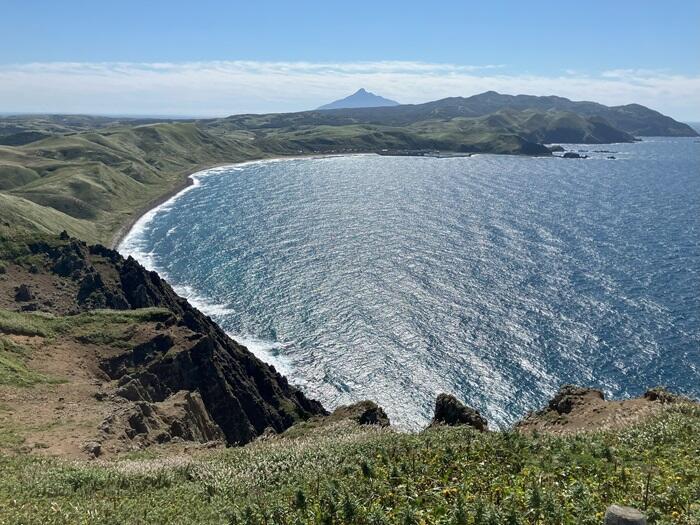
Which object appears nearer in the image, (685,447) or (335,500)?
(335,500)

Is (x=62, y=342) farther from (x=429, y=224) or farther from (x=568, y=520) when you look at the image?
(x=429, y=224)

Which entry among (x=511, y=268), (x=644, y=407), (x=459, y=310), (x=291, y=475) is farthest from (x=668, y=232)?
(x=291, y=475)

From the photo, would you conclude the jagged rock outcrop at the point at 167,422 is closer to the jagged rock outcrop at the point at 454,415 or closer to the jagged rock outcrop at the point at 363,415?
Result: the jagged rock outcrop at the point at 363,415

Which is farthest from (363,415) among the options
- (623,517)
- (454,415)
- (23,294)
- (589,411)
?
(23,294)

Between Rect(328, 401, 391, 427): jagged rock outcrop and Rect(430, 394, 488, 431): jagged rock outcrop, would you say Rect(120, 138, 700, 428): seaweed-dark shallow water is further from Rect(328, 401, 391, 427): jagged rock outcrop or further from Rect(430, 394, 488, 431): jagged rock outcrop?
Rect(430, 394, 488, 431): jagged rock outcrop

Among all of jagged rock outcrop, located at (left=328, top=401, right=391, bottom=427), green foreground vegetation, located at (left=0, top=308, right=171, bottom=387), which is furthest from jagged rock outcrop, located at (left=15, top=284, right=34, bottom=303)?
jagged rock outcrop, located at (left=328, top=401, right=391, bottom=427)

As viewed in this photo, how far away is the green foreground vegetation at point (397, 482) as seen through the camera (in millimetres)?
17688

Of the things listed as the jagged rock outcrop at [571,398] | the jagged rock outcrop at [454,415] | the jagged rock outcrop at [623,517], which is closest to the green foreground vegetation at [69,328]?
the jagged rock outcrop at [454,415]

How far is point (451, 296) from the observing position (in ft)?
332

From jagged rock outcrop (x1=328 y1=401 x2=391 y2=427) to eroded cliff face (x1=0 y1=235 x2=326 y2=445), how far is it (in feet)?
44.8

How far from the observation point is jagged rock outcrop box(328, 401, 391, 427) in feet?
141

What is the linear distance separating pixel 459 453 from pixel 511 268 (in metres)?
98.5

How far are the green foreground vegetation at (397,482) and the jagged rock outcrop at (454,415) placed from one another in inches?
313

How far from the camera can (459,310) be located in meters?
95.0
